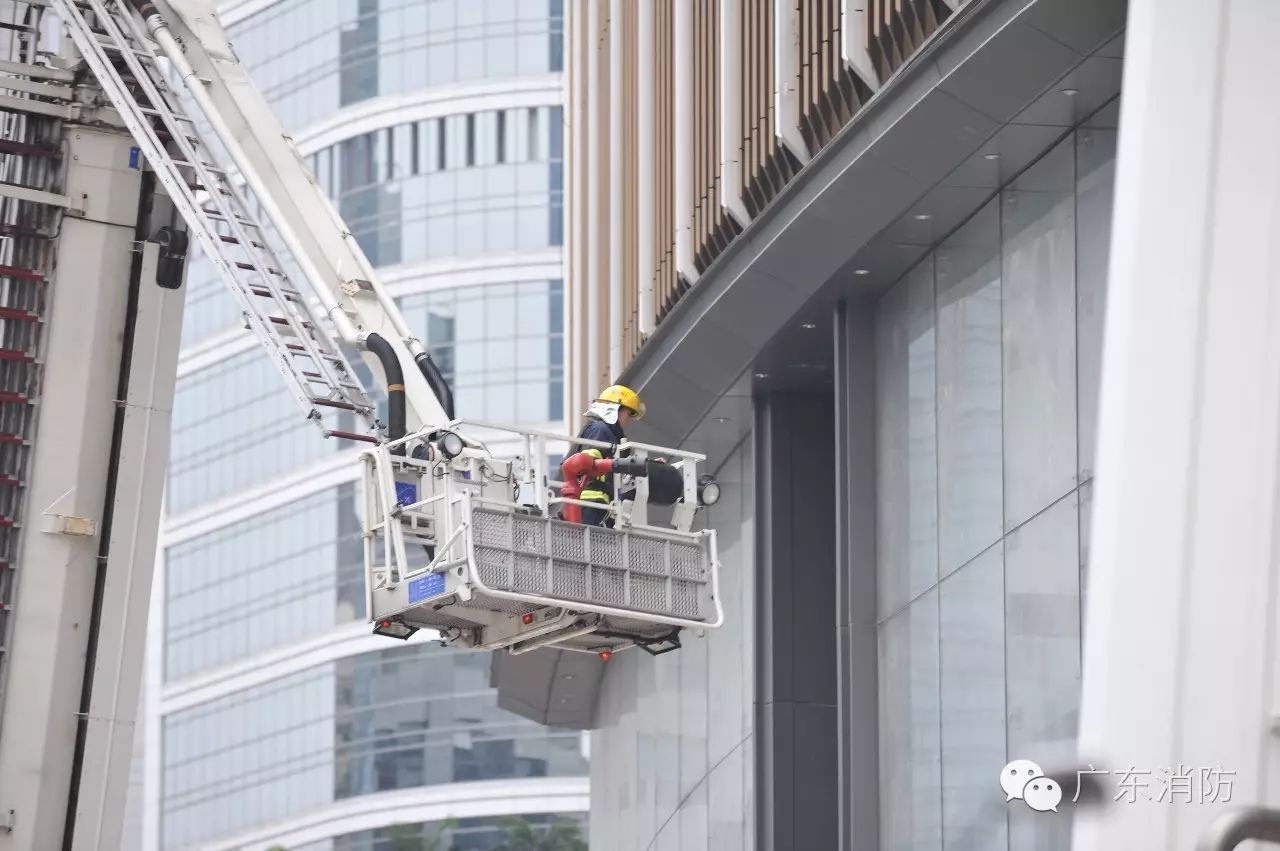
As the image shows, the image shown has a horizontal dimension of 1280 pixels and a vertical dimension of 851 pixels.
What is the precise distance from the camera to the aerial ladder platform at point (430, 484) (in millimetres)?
17297

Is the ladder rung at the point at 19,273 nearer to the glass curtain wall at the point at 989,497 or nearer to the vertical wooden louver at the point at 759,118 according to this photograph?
the vertical wooden louver at the point at 759,118

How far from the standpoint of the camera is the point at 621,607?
17.5 metres

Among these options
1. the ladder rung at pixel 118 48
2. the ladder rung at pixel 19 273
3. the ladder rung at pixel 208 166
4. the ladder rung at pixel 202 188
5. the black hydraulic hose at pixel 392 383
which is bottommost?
the black hydraulic hose at pixel 392 383

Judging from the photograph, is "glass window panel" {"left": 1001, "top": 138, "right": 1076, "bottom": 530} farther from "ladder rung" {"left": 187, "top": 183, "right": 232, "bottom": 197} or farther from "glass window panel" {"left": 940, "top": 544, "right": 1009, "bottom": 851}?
"ladder rung" {"left": 187, "top": 183, "right": 232, "bottom": 197}

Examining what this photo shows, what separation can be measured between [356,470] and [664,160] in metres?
47.7

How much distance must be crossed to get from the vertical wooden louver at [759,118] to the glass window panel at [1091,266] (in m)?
4.69

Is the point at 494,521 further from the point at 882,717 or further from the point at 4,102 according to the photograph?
the point at 4,102

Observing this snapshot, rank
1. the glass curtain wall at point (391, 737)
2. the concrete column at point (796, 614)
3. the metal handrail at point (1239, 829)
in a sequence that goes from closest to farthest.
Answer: the metal handrail at point (1239, 829), the concrete column at point (796, 614), the glass curtain wall at point (391, 737)

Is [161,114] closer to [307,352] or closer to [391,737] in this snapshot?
[307,352]

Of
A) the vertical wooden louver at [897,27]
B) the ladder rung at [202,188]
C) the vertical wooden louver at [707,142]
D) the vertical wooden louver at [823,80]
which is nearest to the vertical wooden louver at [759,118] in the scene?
the vertical wooden louver at [823,80]

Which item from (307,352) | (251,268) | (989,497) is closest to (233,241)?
(251,268)

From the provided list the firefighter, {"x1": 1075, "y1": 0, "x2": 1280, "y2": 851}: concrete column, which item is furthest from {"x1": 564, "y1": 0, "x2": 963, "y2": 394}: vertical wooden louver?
{"x1": 1075, "y1": 0, "x2": 1280, "y2": 851}: concrete column

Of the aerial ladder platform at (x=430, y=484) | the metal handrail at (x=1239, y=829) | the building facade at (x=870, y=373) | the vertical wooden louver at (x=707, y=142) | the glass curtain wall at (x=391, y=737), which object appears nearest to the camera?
the metal handrail at (x=1239, y=829)

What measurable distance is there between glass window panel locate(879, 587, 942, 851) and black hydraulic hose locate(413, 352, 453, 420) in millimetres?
5676
